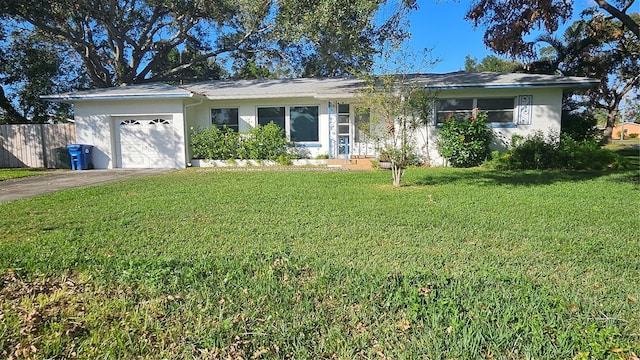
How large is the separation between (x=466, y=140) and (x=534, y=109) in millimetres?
2935

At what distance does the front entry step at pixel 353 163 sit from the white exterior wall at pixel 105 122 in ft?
19.3

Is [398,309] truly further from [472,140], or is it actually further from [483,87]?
[483,87]

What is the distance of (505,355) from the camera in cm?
242

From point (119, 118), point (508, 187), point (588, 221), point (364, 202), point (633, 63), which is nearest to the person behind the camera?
point (588, 221)

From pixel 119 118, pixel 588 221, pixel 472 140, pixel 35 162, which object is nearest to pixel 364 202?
pixel 588 221

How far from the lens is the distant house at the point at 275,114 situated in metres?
13.7

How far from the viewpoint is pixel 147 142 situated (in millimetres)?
15023

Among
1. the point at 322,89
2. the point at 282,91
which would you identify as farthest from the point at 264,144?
the point at 322,89

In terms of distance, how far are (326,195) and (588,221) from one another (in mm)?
4485

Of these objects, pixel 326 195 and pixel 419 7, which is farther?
pixel 419 7

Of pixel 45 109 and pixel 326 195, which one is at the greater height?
pixel 45 109

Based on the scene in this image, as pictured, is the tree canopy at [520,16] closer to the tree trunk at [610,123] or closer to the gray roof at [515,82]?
the gray roof at [515,82]

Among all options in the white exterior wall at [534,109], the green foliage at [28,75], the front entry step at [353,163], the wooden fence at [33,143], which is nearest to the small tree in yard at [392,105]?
the front entry step at [353,163]

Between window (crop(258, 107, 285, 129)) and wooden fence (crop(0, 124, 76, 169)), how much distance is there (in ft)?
25.4
